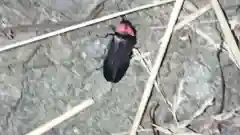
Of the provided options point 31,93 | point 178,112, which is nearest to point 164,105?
point 178,112

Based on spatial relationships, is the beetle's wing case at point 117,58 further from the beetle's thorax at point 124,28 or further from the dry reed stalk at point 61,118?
the dry reed stalk at point 61,118

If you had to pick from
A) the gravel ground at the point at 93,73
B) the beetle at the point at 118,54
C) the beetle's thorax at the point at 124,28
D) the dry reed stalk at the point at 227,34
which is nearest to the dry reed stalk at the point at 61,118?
the gravel ground at the point at 93,73

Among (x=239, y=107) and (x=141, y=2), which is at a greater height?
(x=141, y=2)

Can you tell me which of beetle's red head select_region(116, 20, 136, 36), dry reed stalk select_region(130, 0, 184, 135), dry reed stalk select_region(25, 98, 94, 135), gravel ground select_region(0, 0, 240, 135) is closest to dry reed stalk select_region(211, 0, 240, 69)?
gravel ground select_region(0, 0, 240, 135)

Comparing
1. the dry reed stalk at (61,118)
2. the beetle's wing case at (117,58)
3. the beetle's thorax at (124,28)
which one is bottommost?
the dry reed stalk at (61,118)

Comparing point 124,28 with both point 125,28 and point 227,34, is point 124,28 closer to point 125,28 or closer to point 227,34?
point 125,28

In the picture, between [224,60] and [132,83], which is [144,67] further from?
[224,60]

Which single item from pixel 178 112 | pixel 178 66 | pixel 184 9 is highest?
pixel 184 9
